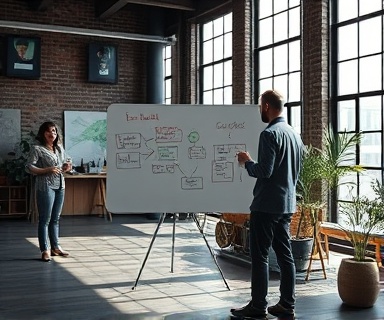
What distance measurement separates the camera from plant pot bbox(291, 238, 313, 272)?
227 inches

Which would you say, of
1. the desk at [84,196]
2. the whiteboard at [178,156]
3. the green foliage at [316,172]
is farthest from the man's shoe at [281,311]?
the desk at [84,196]

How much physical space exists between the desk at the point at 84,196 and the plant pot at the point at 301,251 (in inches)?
239

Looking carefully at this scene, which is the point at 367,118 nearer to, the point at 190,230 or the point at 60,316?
the point at 190,230

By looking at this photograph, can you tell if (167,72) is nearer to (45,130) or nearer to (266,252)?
(45,130)

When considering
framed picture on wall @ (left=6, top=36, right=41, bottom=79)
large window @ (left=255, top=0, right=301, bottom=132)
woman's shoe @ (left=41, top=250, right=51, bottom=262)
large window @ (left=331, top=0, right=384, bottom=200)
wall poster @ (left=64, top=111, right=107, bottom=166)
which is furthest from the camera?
wall poster @ (left=64, top=111, right=107, bottom=166)

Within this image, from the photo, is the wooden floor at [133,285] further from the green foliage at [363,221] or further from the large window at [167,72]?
the large window at [167,72]

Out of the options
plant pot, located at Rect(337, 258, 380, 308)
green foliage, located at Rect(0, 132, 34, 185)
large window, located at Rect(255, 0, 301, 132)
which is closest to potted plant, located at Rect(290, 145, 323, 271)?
plant pot, located at Rect(337, 258, 380, 308)

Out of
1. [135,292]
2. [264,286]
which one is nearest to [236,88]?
[135,292]

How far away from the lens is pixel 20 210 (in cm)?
1096

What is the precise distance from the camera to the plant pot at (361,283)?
455cm

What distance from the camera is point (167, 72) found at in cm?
1238

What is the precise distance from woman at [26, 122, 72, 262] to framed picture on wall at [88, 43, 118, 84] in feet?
19.0

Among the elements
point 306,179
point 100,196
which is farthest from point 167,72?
point 306,179

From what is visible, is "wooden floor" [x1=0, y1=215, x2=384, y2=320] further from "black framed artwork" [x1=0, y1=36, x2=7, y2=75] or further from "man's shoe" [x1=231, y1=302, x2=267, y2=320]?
"black framed artwork" [x1=0, y1=36, x2=7, y2=75]
